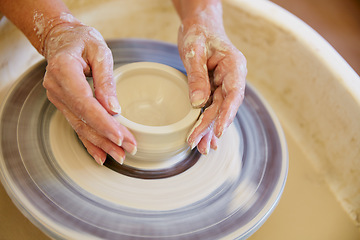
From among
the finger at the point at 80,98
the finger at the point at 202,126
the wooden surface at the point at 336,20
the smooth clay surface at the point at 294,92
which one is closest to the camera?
the finger at the point at 80,98

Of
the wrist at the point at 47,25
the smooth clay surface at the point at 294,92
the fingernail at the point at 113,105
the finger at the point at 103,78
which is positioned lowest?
the smooth clay surface at the point at 294,92

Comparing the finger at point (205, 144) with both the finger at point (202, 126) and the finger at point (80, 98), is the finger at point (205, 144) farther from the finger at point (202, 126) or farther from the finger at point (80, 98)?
the finger at point (80, 98)

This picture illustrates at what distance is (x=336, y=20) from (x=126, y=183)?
1645 millimetres

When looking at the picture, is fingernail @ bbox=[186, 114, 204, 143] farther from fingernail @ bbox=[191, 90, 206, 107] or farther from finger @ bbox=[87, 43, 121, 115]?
finger @ bbox=[87, 43, 121, 115]

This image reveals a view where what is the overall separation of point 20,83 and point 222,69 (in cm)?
59

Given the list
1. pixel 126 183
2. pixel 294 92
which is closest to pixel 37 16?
pixel 126 183

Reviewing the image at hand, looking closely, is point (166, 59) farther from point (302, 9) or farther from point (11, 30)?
A: point (302, 9)

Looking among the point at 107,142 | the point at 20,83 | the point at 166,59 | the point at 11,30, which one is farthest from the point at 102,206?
the point at 11,30

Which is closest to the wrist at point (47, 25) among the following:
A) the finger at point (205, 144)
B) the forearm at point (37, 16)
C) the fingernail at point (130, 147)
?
the forearm at point (37, 16)

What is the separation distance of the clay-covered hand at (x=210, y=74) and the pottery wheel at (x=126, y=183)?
0.34 feet

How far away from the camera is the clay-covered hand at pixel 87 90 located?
78 centimetres

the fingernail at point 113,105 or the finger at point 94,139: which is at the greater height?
the fingernail at point 113,105

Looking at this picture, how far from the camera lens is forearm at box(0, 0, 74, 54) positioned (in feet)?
3.22

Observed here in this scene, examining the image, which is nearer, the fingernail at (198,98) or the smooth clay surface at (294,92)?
the fingernail at (198,98)
